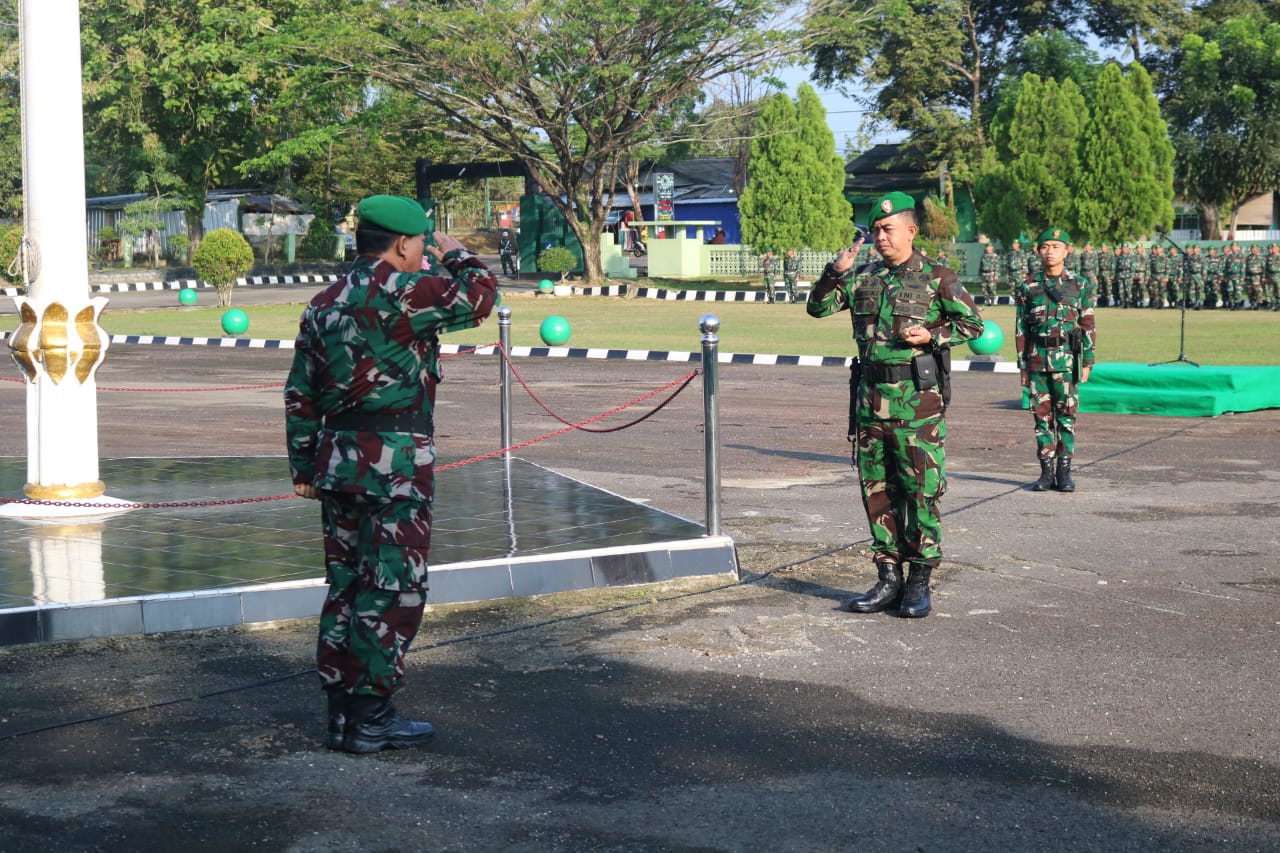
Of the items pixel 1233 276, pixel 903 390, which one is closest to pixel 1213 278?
pixel 1233 276

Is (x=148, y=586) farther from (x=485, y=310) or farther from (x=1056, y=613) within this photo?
(x=1056, y=613)

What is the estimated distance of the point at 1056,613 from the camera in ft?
22.7

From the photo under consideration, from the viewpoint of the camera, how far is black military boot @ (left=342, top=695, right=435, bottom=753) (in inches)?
194

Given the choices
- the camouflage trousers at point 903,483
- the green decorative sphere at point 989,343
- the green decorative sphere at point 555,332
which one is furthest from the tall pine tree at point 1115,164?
the camouflage trousers at point 903,483

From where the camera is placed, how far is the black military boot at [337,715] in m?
4.99

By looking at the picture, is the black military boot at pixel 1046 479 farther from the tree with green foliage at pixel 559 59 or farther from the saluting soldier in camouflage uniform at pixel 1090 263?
the tree with green foliage at pixel 559 59

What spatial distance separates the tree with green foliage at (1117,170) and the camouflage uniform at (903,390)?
36767 mm

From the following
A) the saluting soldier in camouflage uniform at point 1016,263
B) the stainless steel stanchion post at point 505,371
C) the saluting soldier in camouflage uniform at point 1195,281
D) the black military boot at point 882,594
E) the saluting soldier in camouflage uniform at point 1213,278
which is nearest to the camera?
the black military boot at point 882,594

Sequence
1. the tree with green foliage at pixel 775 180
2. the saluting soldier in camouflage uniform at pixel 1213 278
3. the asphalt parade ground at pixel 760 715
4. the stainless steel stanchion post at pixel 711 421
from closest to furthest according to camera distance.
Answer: the asphalt parade ground at pixel 760 715 < the stainless steel stanchion post at pixel 711 421 < the saluting soldier in camouflage uniform at pixel 1213 278 < the tree with green foliage at pixel 775 180

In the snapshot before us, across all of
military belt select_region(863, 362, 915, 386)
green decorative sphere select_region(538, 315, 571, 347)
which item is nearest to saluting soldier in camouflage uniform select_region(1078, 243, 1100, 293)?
green decorative sphere select_region(538, 315, 571, 347)

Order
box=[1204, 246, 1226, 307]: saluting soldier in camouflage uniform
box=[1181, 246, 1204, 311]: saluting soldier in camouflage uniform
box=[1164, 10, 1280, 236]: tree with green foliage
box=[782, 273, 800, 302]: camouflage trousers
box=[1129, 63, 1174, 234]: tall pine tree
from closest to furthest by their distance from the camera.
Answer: box=[1181, 246, 1204, 311]: saluting soldier in camouflage uniform < box=[1204, 246, 1226, 307]: saluting soldier in camouflage uniform < box=[1129, 63, 1174, 234]: tall pine tree < box=[782, 273, 800, 302]: camouflage trousers < box=[1164, 10, 1280, 236]: tree with green foliage

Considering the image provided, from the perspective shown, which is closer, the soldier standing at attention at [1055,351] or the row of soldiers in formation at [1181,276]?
the soldier standing at attention at [1055,351]

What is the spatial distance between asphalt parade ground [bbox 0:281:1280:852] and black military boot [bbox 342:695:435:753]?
0.19ft

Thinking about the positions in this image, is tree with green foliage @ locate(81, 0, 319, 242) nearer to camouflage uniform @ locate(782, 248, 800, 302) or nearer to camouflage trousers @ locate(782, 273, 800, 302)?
camouflage uniform @ locate(782, 248, 800, 302)
